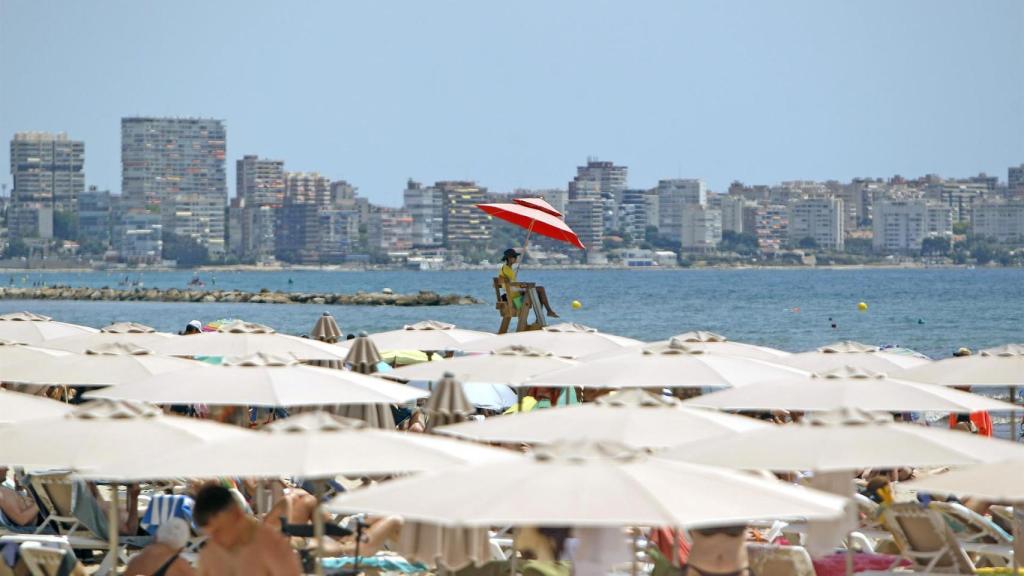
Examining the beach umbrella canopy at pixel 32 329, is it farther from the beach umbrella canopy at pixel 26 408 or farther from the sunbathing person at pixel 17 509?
the beach umbrella canopy at pixel 26 408

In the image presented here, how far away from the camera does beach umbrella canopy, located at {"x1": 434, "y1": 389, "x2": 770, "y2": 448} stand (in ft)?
22.5

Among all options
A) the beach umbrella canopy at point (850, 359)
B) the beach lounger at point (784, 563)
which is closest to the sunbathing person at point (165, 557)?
the beach lounger at point (784, 563)

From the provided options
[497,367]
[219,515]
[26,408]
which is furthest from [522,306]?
[219,515]

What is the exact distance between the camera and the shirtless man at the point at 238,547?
6203 millimetres

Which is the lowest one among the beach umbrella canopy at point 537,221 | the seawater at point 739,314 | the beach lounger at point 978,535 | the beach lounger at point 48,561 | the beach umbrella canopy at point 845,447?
the seawater at point 739,314

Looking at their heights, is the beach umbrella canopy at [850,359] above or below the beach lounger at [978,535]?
above

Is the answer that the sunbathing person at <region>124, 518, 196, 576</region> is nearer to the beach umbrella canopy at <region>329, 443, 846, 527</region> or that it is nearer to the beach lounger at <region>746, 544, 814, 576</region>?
the beach umbrella canopy at <region>329, 443, 846, 527</region>

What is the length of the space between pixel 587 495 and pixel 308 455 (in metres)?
1.29

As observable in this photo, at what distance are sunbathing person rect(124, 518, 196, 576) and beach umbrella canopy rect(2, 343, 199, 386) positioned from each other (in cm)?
266

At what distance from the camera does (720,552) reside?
21.6 ft

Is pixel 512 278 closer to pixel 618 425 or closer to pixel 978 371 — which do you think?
pixel 978 371

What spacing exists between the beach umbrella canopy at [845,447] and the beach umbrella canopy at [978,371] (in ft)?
11.8

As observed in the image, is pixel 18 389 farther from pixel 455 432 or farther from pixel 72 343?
pixel 455 432

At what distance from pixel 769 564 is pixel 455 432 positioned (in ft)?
5.50
